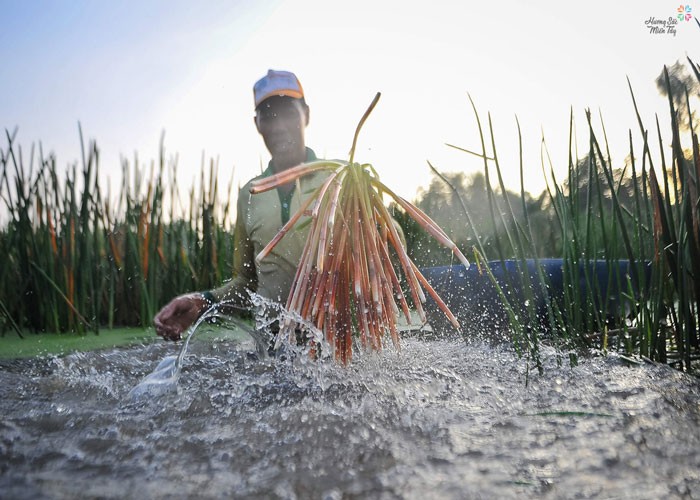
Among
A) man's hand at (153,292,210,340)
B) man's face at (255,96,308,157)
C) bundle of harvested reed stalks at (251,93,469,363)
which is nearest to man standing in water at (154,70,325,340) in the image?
man's face at (255,96,308,157)

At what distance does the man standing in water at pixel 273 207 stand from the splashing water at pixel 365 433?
708mm

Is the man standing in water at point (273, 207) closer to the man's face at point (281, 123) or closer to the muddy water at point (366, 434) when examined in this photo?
the man's face at point (281, 123)

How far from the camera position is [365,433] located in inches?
39.6

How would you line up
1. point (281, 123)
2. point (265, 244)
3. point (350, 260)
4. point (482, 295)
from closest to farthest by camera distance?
point (350, 260) < point (265, 244) < point (281, 123) < point (482, 295)

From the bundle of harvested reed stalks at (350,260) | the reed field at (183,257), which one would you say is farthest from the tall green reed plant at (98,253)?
the bundle of harvested reed stalks at (350,260)

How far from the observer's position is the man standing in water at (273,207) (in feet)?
7.46

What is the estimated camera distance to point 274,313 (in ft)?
7.76

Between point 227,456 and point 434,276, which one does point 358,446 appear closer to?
point 227,456

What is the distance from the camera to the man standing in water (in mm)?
2273

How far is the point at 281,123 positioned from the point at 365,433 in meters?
1.72

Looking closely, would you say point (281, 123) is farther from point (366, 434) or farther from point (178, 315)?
point (366, 434)

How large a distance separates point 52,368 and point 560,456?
1684 mm

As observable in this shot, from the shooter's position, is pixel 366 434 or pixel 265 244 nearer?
pixel 366 434

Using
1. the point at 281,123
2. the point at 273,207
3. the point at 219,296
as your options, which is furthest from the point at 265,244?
the point at 281,123
